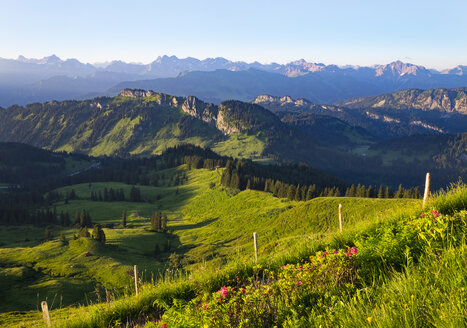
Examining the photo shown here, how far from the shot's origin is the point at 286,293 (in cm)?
749

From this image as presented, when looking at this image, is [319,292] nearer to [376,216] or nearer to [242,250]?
[376,216]

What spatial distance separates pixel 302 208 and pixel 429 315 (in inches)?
4907

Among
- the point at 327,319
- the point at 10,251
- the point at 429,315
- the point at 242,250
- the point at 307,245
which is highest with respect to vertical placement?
the point at 429,315

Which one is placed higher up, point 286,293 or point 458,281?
point 458,281

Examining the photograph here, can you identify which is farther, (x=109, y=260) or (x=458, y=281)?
(x=109, y=260)

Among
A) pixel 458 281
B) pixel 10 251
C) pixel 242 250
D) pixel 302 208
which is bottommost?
pixel 10 251

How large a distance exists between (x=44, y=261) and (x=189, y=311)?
126 meters

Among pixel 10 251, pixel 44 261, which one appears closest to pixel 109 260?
pixel 44 261

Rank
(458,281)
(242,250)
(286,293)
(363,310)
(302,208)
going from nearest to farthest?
(458,281) < (363,310) < (286,293) < (242,250) < (302,208)

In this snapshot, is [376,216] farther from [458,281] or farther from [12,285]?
[12,285]

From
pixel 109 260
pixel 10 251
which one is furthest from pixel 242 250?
pixel 10 251

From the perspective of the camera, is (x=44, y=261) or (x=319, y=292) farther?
(x=44, y=261)

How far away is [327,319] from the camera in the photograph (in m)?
6.14

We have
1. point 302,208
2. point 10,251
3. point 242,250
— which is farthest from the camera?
point 302,208
